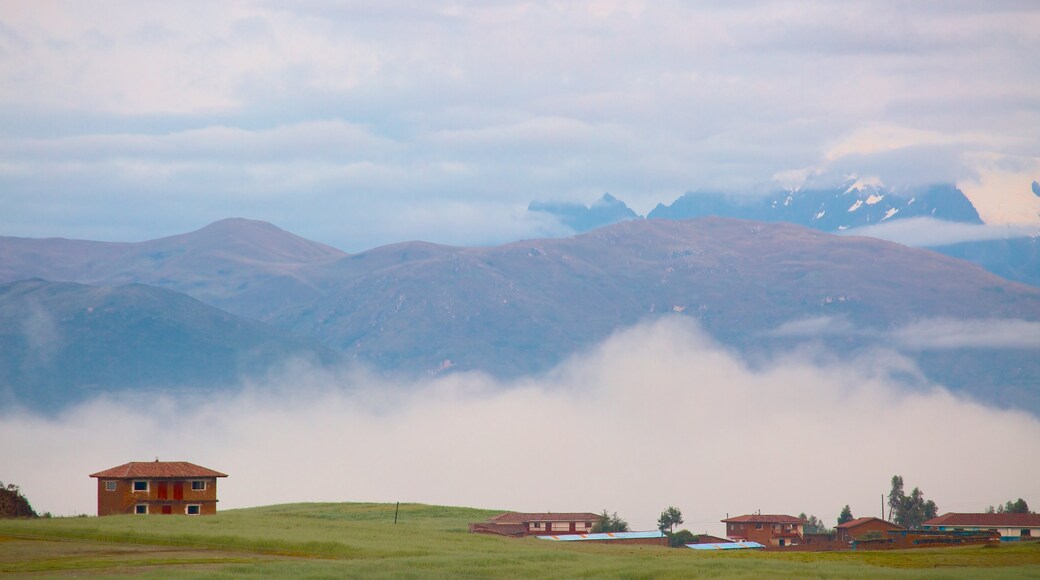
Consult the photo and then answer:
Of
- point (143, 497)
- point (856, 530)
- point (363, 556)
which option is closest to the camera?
point (363, 556)

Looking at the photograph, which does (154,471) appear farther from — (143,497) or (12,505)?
(12,505)

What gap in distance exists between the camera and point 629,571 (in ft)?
317

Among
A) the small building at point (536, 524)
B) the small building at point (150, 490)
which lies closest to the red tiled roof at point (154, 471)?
the small building at point (150, 490)

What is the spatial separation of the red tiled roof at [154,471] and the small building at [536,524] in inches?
1341

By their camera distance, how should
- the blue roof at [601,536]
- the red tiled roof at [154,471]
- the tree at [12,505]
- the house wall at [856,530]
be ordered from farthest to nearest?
the house wall at [856,530], the blue roof at [601,536], the red tiled roof at [154,471], the tree at [12,505]

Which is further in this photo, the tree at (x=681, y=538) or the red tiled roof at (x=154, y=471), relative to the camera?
the tree at (x=681, y=538)

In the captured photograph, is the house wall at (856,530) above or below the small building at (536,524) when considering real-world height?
below

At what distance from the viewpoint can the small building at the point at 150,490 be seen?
14938cm

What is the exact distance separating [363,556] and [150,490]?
4769 centimetres

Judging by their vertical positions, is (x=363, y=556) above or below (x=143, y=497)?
below

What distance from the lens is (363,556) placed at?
10831cm

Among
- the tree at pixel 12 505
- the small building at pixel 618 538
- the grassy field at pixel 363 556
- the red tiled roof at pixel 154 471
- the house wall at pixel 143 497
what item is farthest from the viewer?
the small building at pixel 618 538

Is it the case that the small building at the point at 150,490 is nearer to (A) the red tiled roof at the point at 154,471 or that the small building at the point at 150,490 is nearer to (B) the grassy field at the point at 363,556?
(A) the red tiled roof at the point at 154,471

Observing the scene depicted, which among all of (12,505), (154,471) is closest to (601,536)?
(154,471)
